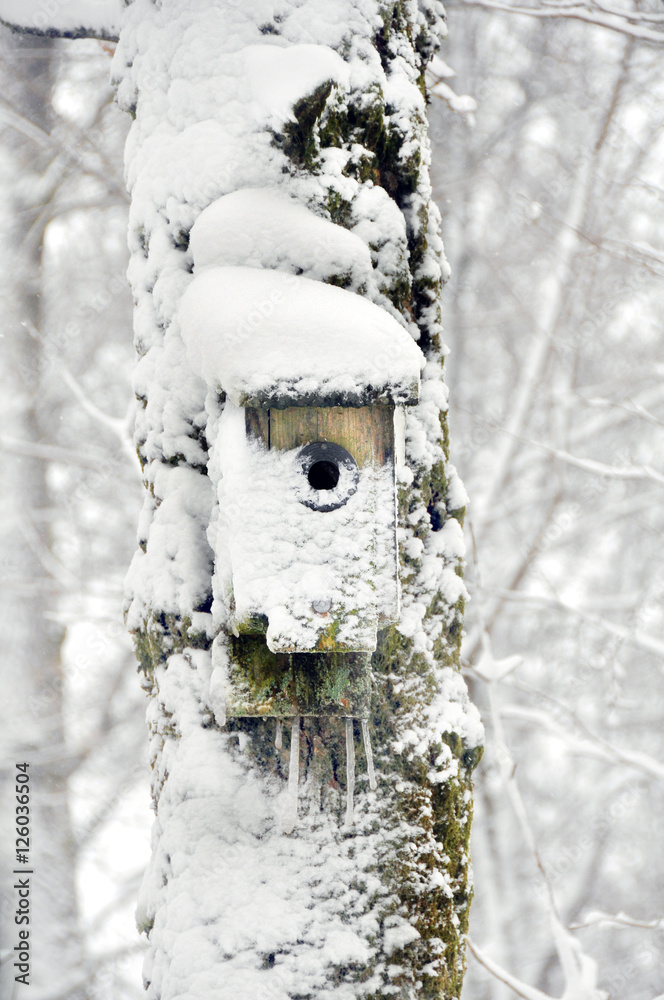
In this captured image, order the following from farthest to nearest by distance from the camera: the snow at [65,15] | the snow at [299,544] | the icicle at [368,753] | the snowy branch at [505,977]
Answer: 1. the snowy branch at [505,977]
2. the snow at [65,15]
3. the icicle at [368,753]
4. the snow at [299,544]

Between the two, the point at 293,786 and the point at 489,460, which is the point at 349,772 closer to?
the point at 293,786

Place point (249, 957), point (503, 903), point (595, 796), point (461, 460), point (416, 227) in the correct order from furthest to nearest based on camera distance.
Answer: point (595, 796) → point (461, 460) → point (503, 903) → point (416, 227) → point (249, 957)

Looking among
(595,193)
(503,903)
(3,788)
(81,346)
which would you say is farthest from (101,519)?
(595,193)

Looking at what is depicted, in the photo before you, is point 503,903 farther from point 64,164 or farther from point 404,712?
point 64,164

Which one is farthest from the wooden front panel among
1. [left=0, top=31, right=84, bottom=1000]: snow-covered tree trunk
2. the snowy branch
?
[left=0, top=31, right=84, bottom=1000]: snow-covered tree trunk

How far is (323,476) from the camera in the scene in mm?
990

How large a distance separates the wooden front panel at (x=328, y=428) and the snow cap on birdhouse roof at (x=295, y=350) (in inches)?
1.5

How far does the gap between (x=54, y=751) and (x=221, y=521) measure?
574 cm

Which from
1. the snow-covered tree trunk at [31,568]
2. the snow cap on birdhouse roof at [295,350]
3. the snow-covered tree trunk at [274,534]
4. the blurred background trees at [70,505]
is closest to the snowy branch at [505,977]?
the snow-covered tree trunk at [274,534]

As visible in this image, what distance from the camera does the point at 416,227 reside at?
118 cm

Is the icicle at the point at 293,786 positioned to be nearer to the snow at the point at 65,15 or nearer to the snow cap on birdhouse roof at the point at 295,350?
the snow cap on birdhouse roof at the point at 295,350

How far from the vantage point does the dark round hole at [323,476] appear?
98cm

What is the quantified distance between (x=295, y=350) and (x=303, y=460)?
0.16 meters

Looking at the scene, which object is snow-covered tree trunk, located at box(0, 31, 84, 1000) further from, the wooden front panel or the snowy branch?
the wooden front panel
